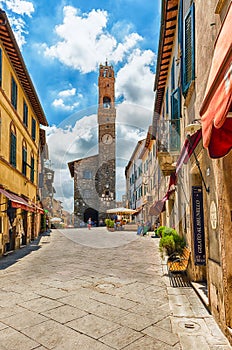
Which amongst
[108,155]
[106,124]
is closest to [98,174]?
[108,155]

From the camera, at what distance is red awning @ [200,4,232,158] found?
235cm

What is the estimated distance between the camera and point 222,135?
10.5 ft

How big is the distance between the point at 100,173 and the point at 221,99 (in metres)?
36.3

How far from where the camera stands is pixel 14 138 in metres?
13.6

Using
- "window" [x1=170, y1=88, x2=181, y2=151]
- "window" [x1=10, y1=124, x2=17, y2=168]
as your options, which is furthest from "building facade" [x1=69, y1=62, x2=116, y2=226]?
"window" [x1=170, y1=88, x2=181, y2=151]

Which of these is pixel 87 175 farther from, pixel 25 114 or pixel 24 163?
pixel 25 114

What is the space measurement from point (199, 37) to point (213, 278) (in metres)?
4.20

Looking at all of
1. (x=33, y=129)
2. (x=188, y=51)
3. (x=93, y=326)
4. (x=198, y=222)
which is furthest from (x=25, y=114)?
(x=93, y=326)

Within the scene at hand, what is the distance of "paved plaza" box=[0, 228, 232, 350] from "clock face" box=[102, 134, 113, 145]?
106 feet

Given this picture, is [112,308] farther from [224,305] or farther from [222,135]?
[222,135]

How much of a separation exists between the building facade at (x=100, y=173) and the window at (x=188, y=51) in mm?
31286

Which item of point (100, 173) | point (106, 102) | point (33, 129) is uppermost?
Result: point (106, 102)

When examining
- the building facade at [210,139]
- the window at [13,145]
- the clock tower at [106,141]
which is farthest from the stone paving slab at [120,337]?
the clock tower at [106,141]

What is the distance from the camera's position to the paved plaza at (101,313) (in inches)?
141
